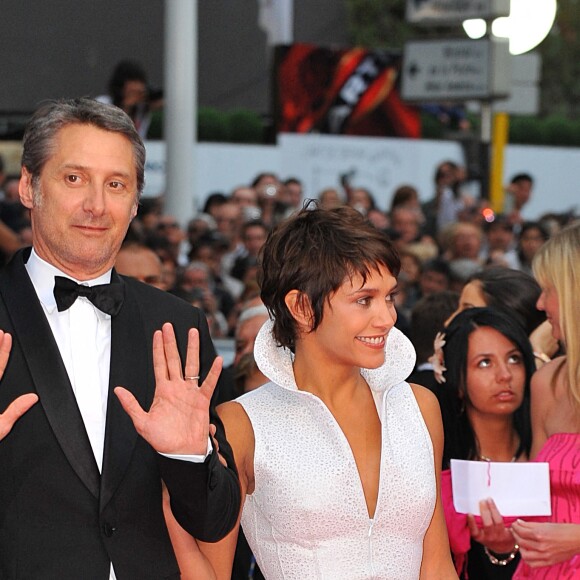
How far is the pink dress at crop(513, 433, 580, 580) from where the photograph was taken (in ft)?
14.1

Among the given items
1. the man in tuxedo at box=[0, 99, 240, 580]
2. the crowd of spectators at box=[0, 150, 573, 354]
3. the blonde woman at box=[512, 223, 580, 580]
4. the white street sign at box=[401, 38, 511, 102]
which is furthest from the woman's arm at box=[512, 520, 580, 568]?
the white street sign at box=[401, 38, 511, 102]

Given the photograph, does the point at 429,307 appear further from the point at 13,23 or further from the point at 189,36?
the point at 13,23

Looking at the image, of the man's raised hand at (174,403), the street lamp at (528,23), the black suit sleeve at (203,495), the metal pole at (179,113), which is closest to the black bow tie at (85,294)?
the man's raised hand at (174,403)

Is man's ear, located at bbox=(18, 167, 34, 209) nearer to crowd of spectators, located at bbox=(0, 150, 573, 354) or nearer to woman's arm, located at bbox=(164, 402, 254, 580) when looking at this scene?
woman's arm, located at bbox=(164, 402, 254, 580)

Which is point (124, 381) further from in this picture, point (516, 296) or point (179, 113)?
point (179, 113)

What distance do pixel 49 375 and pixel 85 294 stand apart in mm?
249

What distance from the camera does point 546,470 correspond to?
4.08 m

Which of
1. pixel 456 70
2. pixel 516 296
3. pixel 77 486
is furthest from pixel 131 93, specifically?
pixel 77 486

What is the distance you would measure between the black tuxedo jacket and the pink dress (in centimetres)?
152

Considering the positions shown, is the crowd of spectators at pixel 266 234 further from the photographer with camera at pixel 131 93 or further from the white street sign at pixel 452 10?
the white street sign at pixel 452 10

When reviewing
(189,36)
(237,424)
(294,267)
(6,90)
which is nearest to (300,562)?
(237,424)

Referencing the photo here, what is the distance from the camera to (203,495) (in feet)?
10.1

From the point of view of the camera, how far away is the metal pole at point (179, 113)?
1260cm

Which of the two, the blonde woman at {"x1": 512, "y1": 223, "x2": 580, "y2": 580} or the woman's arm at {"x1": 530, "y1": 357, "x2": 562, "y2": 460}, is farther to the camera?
the woman's arm at {"x1": 530, "y1": 357, "x2": 562, "y2": 460}
